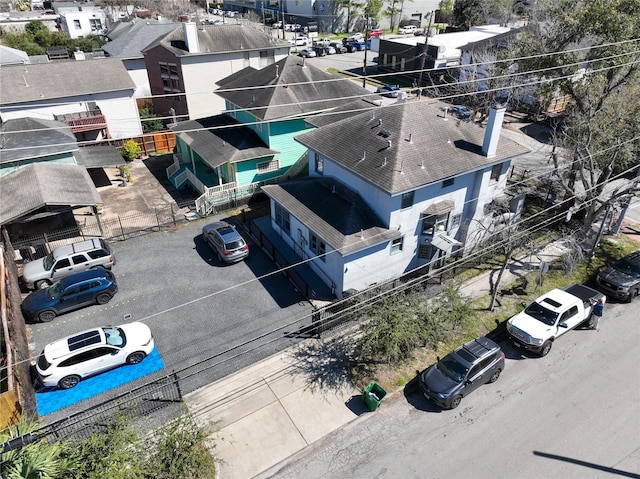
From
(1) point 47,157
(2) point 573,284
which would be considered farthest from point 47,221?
(2) point 573,284

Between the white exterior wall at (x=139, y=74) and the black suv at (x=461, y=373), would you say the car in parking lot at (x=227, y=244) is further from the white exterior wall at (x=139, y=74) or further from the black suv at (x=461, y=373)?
the white exterior wall at (x=139, y=74)

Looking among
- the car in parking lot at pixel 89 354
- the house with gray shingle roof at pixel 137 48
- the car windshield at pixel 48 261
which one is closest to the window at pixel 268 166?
the car windshield at pixel 48 261

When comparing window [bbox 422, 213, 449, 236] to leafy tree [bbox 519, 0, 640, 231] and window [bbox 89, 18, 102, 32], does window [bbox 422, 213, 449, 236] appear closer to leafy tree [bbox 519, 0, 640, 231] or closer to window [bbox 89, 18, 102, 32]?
leafy tree [bbox 519, 0, 640, 231]

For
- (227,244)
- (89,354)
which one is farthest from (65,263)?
(227,244)

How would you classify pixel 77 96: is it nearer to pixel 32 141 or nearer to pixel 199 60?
pixel 32 141

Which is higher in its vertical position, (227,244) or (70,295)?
(227,244)
